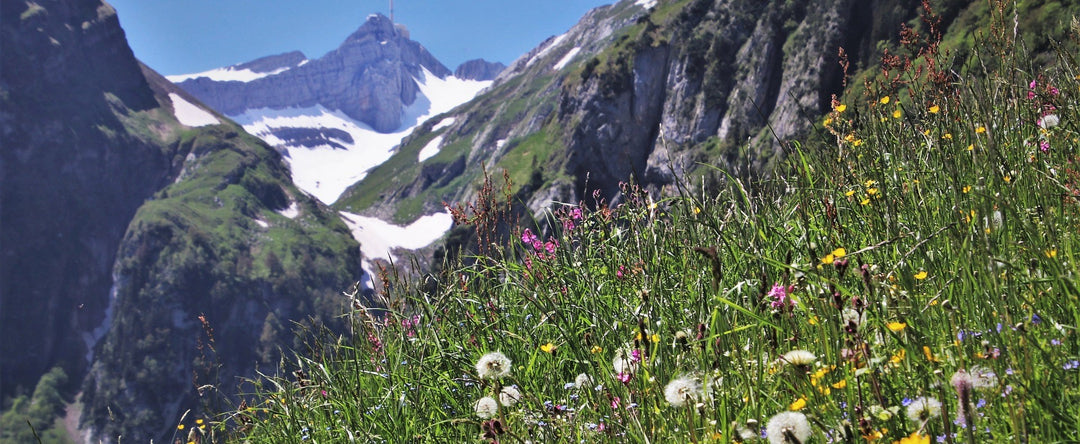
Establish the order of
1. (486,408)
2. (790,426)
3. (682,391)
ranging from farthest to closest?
1. (486,408)
2. (682,391)
3. (790,426)

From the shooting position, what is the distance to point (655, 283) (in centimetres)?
365

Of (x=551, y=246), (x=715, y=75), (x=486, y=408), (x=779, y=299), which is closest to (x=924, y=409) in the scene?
(x=779, y=299)

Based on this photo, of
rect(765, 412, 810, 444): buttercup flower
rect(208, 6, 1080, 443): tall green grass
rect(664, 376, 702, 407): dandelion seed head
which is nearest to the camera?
rect(765, 412, 810, 444): buttercup flower

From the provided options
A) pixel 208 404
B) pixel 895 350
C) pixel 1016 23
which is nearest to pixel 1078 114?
pixel 1016 23

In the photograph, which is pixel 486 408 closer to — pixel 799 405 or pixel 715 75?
pixel 799 405

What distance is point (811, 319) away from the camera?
261 cm

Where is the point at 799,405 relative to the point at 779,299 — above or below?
below

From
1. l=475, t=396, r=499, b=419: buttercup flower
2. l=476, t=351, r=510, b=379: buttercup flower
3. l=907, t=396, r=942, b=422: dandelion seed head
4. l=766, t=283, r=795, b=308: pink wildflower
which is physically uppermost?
l=766, t=283, r=795, b=308: pink wildflower

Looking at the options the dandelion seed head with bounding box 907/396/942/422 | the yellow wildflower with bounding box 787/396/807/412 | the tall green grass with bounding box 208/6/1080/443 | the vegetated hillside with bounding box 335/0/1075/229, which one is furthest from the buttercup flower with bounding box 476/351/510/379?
the vegetated hillside with bounding box 335/0/1075/229

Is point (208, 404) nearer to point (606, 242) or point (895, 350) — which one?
point (606, 242)

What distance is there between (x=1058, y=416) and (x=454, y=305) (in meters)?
4.09

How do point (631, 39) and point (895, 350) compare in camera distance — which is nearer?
point (895, 350)

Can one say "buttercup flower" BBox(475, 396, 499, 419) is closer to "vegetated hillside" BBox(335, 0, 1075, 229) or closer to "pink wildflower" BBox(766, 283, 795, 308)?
"pink wildflower" BBox(766, 283, 795, 308)

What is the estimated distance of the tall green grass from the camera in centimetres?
208
